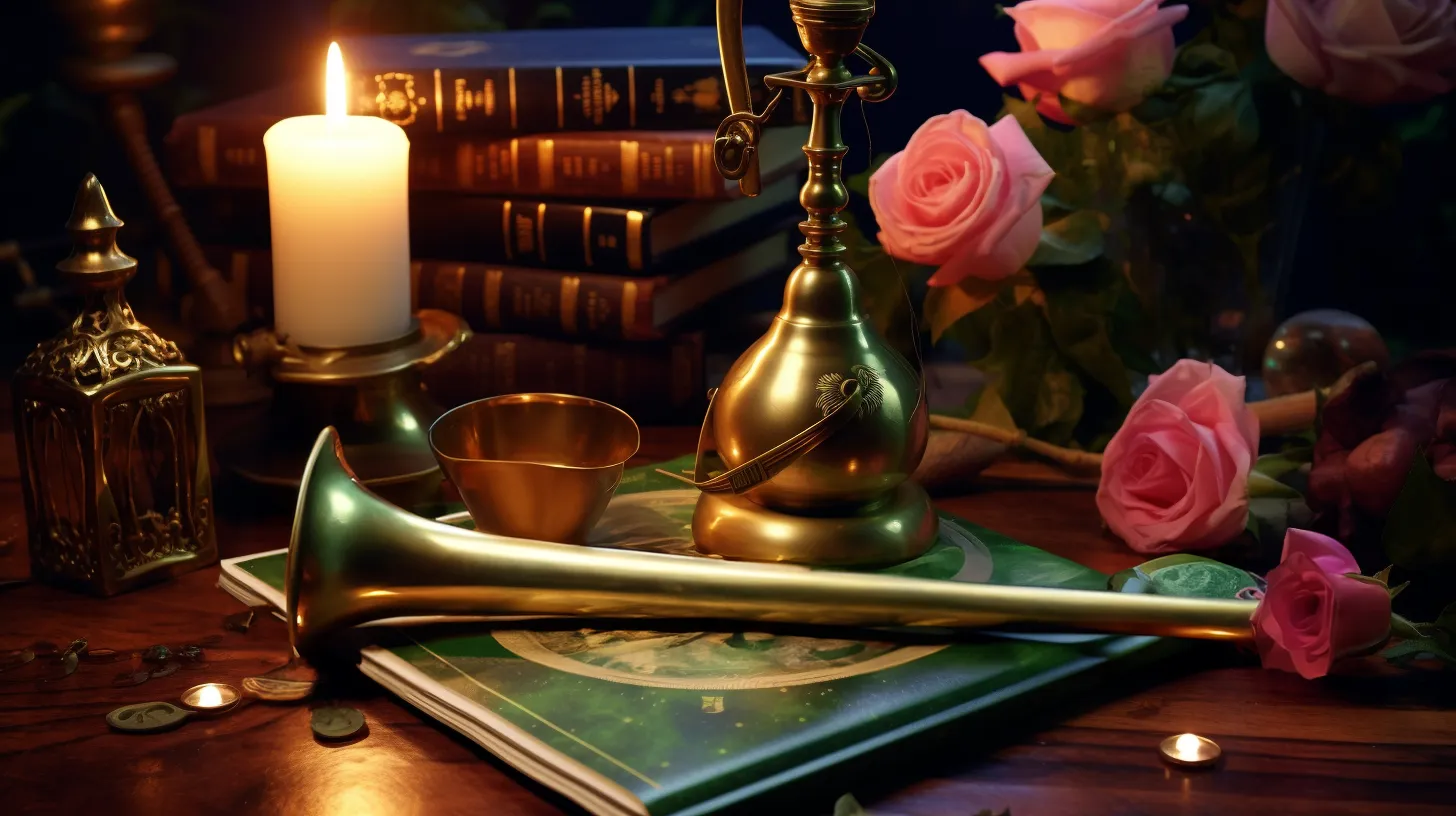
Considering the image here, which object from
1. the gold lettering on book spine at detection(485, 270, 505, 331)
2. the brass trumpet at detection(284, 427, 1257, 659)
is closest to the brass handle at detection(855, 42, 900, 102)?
the brass trumpet at detection(284, 427, 1257, 659)

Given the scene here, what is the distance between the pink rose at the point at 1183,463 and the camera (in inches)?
30.2

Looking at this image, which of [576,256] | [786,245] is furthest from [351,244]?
[786,245]

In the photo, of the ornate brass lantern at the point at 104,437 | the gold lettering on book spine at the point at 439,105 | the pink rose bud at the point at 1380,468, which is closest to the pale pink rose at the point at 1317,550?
the pink rose bud at the point at 1380,468

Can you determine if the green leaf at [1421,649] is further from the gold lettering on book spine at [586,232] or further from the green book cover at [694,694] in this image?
the gold lettering on book spine at [586,232]

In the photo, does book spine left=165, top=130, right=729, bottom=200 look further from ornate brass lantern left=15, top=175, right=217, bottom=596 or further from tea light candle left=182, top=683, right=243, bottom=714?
tea light candle left=182, top=683, right=243, bottom=714

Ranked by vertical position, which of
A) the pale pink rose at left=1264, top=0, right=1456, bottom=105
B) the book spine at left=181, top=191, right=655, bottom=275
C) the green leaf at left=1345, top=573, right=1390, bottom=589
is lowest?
the green leaf at left=1345, top=573, right=1390, bottom=589

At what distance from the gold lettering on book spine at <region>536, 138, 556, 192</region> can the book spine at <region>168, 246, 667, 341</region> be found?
0.07 metres

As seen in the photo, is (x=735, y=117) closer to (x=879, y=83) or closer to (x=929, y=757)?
(x=879, y=83)

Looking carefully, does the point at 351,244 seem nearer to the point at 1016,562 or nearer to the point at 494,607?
the point at 494,607

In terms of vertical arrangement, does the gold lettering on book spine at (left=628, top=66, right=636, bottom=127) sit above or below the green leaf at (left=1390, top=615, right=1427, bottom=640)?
above

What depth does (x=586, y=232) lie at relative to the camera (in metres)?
1.05

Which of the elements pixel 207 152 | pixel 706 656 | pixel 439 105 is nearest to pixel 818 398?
pixel 706 656

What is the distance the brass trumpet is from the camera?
652mm

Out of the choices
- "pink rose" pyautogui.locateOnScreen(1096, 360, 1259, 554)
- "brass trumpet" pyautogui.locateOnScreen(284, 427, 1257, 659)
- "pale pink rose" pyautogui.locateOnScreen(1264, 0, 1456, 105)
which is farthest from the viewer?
"pale pink rose" pyautogui.locateOnScreen(1264, 0, 1456, 105)
